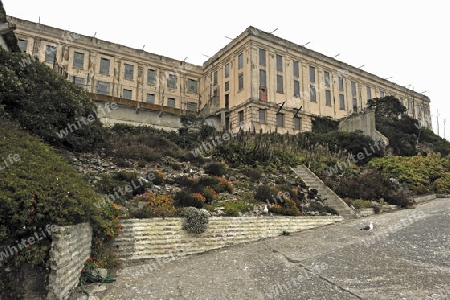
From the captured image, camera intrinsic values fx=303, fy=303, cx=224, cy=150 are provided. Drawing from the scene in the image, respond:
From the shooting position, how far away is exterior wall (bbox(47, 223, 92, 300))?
533 centimetres

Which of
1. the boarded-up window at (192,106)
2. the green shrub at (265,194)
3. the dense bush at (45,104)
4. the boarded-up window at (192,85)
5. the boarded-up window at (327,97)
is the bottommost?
the green shrub at (265,194)

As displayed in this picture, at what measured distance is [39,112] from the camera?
1223cm

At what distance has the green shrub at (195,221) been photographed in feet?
30.7

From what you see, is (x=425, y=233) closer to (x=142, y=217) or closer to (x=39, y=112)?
(x=142, y=217)

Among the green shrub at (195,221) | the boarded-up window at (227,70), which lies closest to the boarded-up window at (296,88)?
the boarded-up window at (227,70)

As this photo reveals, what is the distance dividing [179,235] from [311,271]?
3935 millimetres

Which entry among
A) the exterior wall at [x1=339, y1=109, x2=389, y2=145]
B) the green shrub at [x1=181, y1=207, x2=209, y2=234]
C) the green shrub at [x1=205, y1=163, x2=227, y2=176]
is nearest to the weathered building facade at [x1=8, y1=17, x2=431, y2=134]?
the exterior wall at [x1=339, y1=109, x2=389, y2=145]

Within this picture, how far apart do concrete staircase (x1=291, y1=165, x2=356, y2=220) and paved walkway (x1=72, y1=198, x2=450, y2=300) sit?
11.3 ft

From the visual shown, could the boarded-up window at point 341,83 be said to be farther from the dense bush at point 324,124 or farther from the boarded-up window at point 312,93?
the dense bush at point 324,124

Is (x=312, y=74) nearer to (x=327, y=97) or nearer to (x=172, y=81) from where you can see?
(x=327, y=97)

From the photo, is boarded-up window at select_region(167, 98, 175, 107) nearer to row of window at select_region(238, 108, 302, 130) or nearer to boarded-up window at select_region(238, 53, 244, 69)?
row of window at select_region(238, 108, 302, 130)

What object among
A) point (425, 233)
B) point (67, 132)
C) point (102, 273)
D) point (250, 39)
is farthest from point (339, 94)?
point (102, 273)

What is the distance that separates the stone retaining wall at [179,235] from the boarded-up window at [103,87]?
29.6m

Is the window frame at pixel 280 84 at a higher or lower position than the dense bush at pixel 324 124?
higher
